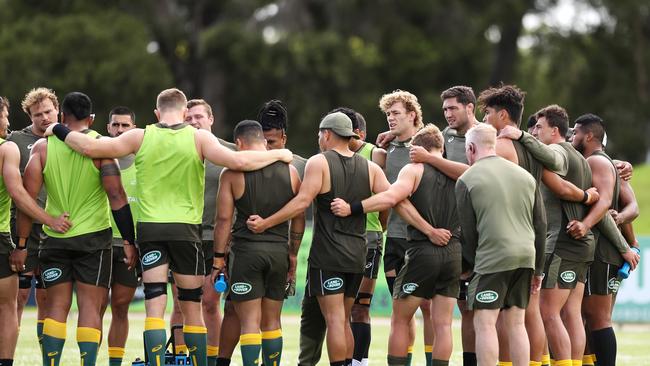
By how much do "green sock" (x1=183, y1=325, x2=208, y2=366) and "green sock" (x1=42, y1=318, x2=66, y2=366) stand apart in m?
1.08

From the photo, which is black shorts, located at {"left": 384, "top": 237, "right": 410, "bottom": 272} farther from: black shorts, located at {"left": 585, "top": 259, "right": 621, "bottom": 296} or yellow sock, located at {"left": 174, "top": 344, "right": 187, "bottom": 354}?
yellow sock, located at {"left": 174, "top": 344, "right": 187, "bottom": 354}

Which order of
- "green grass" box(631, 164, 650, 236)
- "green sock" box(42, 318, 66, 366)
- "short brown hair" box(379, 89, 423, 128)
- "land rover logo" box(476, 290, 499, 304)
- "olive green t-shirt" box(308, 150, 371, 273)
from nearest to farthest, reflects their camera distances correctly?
1. "land rover logo" box(476, 290, 499, 304)
2. "green sock" box(42, 318, 66, 366)
3. "olive green t-shirt" box(308, 150, 371, 273)
4. "short brown hair" box(379, 89, 423, 128)
5. "green grass" box(631, 164, 650, 236)

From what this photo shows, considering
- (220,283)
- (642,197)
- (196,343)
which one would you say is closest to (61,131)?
(220,283)

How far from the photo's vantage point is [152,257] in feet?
34.6

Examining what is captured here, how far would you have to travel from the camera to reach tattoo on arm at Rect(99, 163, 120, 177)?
34.7 ft

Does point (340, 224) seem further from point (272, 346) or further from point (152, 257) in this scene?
point (152, 257)

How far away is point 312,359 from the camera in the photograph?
11625mm

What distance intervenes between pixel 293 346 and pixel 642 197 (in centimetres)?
1846

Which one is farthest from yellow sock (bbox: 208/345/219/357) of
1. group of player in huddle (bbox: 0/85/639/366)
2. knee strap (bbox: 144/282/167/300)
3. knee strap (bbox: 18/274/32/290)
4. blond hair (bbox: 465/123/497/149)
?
blond hair (bbox: 465/123/497/149)

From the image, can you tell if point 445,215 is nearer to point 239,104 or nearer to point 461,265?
point 461,265

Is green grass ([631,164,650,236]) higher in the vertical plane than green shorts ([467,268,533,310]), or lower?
higher

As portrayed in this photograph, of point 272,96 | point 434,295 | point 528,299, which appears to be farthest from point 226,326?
point 272,96

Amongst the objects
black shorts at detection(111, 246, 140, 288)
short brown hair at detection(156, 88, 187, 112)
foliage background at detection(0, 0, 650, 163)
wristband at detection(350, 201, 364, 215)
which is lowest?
black shorts at detection(111, 246, 140, 288)

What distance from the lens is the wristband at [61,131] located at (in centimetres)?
1058
